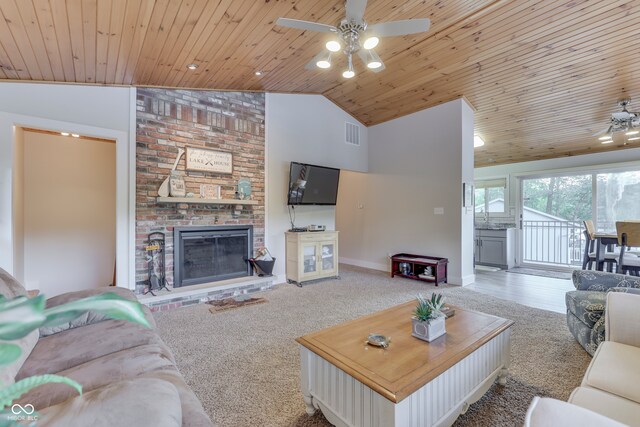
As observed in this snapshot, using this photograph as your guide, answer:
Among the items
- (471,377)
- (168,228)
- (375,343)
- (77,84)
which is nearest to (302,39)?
(77,84)

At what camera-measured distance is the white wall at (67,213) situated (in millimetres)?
3760

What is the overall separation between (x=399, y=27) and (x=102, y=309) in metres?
2.67

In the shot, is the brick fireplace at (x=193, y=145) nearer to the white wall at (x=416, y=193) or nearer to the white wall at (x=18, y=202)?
the white wall at (x=18, y=202)

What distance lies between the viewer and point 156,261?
378 cm

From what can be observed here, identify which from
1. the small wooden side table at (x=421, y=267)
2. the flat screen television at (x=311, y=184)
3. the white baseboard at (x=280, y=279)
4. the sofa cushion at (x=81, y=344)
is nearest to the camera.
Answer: the sofa cushion at (x=81, y=344)

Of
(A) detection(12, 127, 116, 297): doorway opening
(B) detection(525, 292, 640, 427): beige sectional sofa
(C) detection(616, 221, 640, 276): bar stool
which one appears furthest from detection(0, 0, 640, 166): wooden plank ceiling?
(B) detection(525, 292, 640, 427): beige sectional sofa

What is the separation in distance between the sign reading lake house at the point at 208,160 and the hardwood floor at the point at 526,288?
4129mm

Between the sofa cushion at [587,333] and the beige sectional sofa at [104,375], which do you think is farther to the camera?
the sofa cushion at [587,333]

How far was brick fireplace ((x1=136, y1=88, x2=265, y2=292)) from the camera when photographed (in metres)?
3.70

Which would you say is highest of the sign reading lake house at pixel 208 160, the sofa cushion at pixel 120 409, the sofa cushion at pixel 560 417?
the sign reading lake house at pixel 208 160

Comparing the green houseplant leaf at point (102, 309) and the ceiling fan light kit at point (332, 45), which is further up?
the ceiling fan light kit at point (332, 45)

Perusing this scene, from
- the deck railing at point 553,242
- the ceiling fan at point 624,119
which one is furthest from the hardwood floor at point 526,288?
the ceiling fan at point 624,119

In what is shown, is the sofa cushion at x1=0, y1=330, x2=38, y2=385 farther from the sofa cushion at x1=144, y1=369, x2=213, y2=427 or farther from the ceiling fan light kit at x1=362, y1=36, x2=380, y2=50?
the ceiling fan light kit at x1=362, y1=36, x2=380, y2=50

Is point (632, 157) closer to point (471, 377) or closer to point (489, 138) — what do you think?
point (489, 138)
